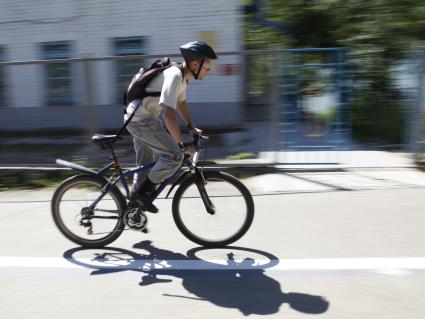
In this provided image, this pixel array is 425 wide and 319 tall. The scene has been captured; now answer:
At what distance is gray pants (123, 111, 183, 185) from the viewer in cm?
434

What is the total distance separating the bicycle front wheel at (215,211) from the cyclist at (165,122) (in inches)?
9.5

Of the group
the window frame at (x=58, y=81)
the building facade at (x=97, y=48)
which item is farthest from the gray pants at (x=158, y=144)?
the window frame at (x=58, y=81)

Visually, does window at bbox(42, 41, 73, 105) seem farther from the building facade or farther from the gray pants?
the gray pants

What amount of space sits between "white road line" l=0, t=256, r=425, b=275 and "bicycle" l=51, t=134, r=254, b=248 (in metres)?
0.35

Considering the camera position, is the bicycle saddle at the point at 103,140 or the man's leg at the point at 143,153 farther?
the man's leg at the point at 143,153

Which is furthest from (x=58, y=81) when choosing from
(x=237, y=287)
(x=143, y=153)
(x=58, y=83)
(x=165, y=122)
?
(x=237, y=287)

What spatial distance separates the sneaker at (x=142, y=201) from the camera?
175 inches

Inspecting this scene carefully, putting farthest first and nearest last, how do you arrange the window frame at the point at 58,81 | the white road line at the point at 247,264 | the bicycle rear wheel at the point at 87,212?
the window frame at the point at 58,81
the bicycle rear wheel at the point at 87,212
the white road line at the point at 247,264

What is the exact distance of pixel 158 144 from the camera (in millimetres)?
4383

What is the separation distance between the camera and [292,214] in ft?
17.8

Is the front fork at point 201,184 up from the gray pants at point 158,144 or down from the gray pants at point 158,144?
down

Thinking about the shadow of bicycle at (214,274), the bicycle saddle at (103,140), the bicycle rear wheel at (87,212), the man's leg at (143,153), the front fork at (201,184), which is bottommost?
the shadow of bicycle at (214,274)

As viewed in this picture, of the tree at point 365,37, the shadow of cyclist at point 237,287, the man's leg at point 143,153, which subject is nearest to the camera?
the shadow of cyclist at point 237,287

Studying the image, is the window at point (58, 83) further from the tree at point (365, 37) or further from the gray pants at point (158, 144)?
the tree at point (365, 37)
